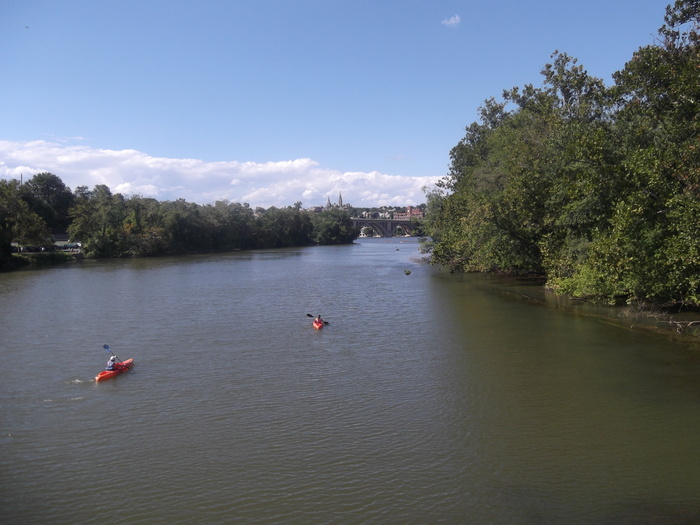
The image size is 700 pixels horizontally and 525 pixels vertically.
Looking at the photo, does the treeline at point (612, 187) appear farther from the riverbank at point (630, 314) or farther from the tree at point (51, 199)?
the tree at point (51, 199)

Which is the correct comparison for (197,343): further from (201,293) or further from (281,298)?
(201,293)

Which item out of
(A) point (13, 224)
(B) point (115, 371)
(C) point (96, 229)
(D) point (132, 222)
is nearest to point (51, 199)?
(D) point (132, 222)

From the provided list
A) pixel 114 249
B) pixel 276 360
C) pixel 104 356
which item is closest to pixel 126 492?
pixel 276 360

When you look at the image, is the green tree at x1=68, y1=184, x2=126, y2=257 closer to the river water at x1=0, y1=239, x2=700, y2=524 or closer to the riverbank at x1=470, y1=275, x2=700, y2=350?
the river water at x1=0, y1=239, x2=700, y2=524

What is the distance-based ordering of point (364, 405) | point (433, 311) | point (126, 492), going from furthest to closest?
point (433, 311), point (364, 405), point (126, 492)

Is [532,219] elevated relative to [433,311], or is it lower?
elevated

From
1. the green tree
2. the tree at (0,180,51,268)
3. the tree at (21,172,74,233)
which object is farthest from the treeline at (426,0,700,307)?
the tree at (21,172,74,233)
